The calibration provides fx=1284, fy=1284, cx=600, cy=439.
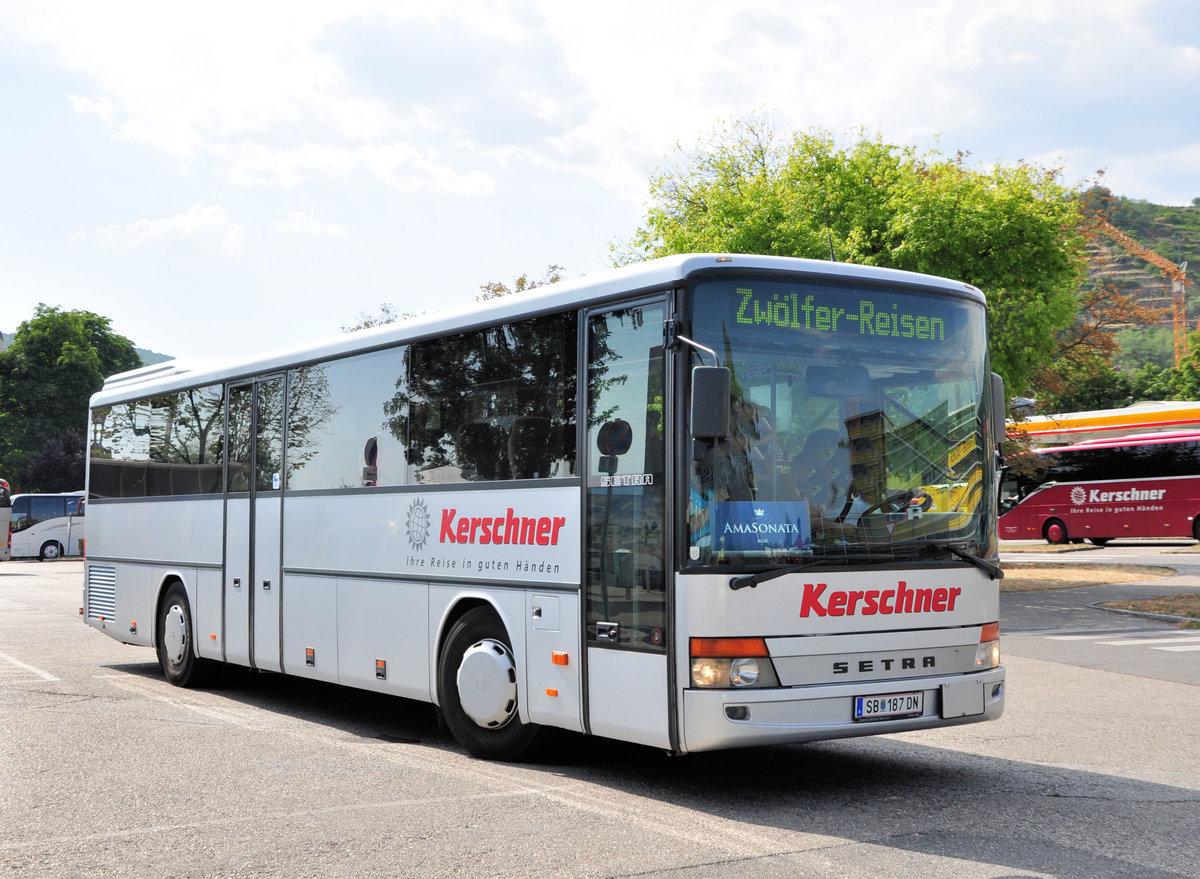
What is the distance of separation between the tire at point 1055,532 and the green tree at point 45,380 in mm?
51897

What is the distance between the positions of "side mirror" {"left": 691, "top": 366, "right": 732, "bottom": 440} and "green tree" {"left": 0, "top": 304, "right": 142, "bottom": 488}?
7196cm

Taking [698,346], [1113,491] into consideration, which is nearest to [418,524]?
[698,346]

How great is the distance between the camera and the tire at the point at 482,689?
328 inches

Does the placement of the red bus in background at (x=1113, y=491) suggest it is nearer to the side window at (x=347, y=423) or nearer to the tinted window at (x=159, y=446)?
the tinted window at (x=159, y=446)

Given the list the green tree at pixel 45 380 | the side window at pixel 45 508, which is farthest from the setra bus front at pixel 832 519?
the green tree at pixel 45 380

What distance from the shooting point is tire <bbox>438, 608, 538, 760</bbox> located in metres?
8.34

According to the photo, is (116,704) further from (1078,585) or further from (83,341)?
(83,341)

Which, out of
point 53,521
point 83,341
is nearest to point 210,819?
point 53,521

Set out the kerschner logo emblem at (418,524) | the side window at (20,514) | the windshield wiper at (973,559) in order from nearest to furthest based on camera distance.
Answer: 1. the windshield wiper at (973,559)
2. the kerschner logo emblem at (418,524)
3. the side window at (20,514)

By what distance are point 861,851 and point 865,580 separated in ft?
5.49

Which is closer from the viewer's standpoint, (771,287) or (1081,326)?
(771,287)

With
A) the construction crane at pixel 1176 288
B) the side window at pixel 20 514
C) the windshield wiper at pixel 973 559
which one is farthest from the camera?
the construction crane at pixel 1176 288

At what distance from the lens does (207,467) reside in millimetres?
12711

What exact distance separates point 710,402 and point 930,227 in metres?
17.0
